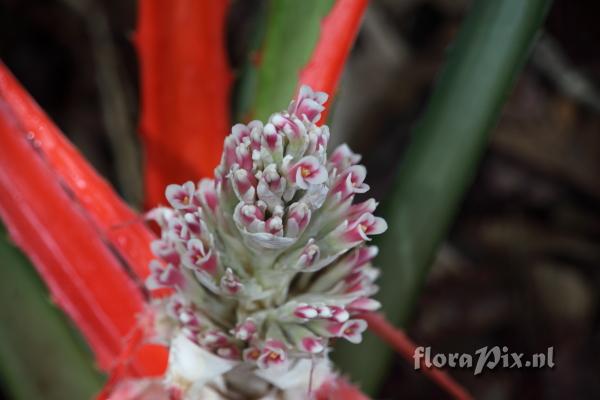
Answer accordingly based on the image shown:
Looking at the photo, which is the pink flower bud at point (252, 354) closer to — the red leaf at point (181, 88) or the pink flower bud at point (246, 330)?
the pink flower bud at point (246, 330)

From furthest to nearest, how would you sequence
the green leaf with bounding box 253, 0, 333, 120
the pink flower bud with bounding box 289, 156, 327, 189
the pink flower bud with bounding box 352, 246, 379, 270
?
the green leaf with bounding box 253, 0, 333, 120, the pink flower bud with bounding box 352, 246, 379, 270, the pink flower bud with bounding box 289, 156, 327, 189

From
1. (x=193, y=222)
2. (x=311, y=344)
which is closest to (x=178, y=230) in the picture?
(x=193, y=222)

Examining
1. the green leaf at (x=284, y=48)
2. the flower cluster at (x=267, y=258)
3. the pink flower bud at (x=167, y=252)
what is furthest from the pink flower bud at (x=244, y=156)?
the green leaf at (x=284, y=48)

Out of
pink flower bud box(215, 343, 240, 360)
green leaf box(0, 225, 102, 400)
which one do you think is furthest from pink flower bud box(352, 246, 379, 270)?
green leaf box(0, 225, 102, 400)

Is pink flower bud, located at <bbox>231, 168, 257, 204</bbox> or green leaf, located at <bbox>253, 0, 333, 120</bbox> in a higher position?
green leaf, located at <bbox>253, 0, 333, 120</bbox>

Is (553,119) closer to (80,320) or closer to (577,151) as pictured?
(577,151)

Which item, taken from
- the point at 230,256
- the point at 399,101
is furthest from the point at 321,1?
the point at 399,101

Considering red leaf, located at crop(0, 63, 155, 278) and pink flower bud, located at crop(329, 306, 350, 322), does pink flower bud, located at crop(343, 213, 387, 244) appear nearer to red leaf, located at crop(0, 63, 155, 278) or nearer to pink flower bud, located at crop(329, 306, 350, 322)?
pink flower bud, located at crop(329, 306, 350, 322)
